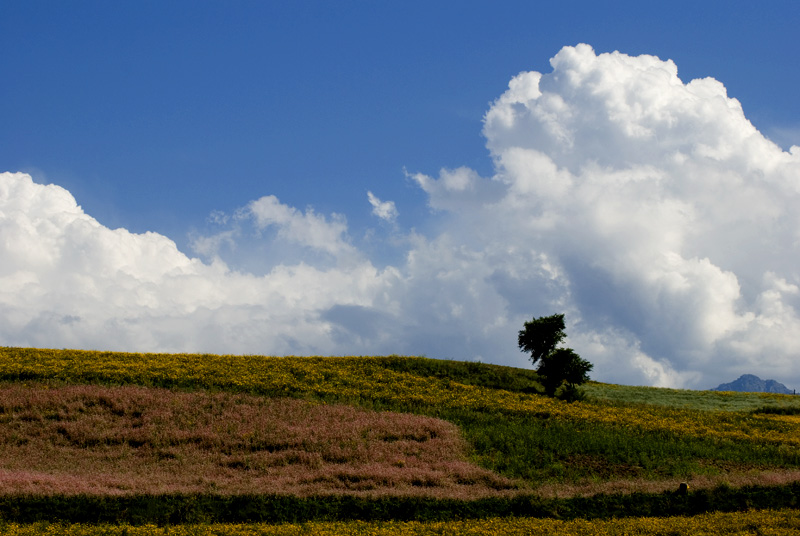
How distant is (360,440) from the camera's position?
33.0 m

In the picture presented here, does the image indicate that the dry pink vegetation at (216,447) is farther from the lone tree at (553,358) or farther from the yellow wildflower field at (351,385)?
the lone tree at (553,358)

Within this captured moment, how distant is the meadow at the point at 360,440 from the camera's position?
24.7 m

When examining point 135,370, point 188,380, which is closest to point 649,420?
point 188,380

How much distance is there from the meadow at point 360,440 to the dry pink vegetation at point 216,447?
0.11m

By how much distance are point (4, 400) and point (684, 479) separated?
37.1 m

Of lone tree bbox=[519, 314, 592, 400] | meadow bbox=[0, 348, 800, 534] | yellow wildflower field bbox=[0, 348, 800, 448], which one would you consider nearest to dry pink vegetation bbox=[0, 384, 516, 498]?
meadow bbox=[0, 348, 800, 534]

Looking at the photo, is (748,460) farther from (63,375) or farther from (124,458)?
(63,375)

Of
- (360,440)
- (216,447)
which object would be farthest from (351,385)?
(216,447)

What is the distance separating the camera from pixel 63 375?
135 ft

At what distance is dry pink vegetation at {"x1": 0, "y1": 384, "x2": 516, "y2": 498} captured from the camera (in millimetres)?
26266

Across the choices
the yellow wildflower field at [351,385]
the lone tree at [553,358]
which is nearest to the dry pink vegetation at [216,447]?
the yellow wildflower field at [351,385]

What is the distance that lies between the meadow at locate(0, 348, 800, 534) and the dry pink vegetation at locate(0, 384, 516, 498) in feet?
0.35

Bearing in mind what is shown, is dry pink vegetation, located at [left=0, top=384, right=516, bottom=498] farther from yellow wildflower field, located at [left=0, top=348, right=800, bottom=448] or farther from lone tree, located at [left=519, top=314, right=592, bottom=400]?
lone tree, located at [left=519, top=314, right=592, bottom=400]

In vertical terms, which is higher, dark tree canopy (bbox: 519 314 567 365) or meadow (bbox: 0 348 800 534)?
dark tree canopy (bbox: 519 314 567 365)
